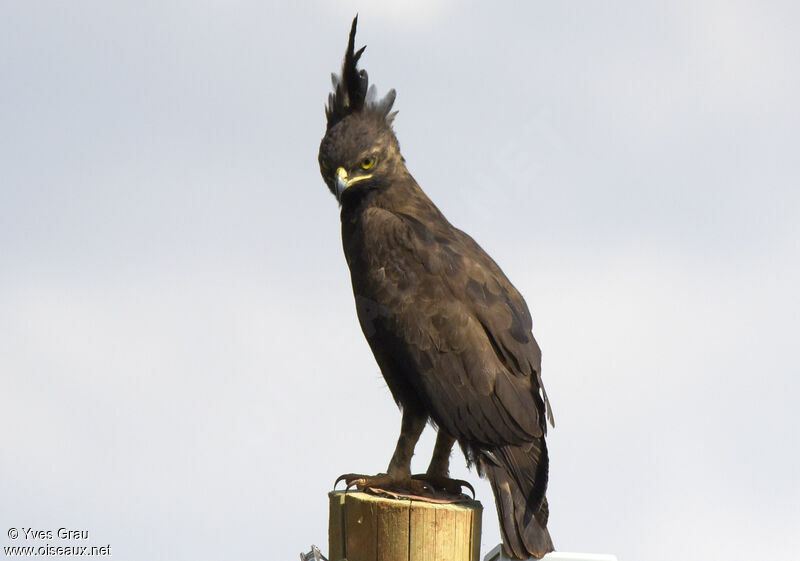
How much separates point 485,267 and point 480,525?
150 centimetres

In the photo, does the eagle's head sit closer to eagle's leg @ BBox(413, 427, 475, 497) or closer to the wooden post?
eagle's leg @ BBox(413, 427, 475, 497)

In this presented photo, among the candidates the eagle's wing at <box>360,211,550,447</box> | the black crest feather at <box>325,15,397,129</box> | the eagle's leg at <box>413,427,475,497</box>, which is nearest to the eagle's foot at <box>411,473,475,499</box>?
the eagle's leg at <box>413,427,475,497</box>

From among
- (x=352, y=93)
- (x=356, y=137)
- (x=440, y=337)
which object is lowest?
(x=440, y=337)

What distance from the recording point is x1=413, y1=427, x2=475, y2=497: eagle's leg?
5418mm

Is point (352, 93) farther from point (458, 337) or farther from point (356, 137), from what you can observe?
point (458, 337)

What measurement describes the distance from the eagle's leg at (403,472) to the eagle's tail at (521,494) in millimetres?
426

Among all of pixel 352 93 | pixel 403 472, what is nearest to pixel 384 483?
pixel 403 472

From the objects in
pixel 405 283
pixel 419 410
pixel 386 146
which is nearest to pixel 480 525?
pixel 419 410

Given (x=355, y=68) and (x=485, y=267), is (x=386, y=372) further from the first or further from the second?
(x=355, y=68)

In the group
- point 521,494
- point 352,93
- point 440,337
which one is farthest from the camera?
point 352,93

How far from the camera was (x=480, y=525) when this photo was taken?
4.89 m

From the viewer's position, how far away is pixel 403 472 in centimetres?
526

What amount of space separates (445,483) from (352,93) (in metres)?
→ 2.49

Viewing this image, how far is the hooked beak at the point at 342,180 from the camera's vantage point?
17.8ft
